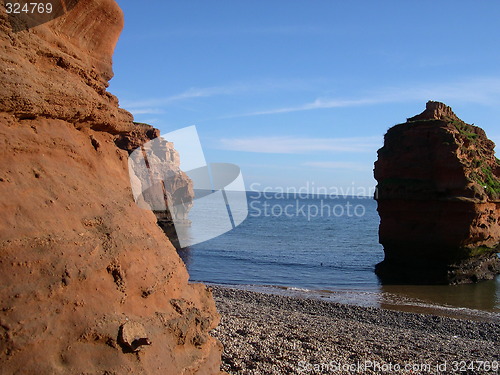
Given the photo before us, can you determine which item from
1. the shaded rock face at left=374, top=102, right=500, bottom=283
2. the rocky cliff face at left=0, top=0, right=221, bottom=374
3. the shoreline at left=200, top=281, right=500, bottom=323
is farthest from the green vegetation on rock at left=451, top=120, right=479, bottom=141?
the rocky cliff face at left=0, top=0, right=221, bottom=374

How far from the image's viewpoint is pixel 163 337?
4480 millimetres

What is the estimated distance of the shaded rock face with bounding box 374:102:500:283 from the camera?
24.2 meters

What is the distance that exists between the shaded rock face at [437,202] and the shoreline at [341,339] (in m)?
9.12

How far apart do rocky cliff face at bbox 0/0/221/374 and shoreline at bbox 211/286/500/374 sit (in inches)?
124

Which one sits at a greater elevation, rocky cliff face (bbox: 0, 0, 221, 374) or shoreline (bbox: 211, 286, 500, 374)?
rocky cliff face (bbox: 0, 0, 221, 374)

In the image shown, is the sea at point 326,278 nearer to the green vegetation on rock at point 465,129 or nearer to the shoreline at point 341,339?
the shoreline at point 341,339

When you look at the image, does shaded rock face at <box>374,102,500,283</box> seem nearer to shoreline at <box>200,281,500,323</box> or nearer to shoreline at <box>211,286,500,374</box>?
shoreline at <box>200,281,500,323</box>

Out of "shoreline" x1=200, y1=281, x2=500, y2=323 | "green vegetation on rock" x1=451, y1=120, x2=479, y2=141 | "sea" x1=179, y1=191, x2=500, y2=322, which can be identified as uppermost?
"green vegetation on rock" x1=451, y1=120, x2=479, y2=141

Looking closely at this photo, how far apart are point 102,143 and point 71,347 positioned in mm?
2599

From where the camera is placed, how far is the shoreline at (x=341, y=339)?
8328 millimetres

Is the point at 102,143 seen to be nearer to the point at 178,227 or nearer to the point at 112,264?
the point at 112,264

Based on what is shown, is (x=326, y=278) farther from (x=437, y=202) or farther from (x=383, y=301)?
(x=437, y=202)

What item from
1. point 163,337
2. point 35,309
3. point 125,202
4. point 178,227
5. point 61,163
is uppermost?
point 61,163

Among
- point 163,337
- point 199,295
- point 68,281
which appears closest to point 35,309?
point 68,281
